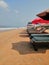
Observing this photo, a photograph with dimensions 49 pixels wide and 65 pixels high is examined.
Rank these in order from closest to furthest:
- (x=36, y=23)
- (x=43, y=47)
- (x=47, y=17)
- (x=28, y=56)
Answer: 1. (x=28, y=56)
2. (x=47, y=17)
3. (x=43, y=47)
4. (x=36, y=23)

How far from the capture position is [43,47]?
9359 millimetres

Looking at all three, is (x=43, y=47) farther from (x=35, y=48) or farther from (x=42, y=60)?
(x=42, y=60)

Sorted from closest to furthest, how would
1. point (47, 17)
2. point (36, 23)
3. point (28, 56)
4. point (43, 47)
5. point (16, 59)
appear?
point (16, 59) → point (28, 56) → point (47, 17) → point (43, 47) → point (36, 23)

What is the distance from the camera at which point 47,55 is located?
7.67 meters

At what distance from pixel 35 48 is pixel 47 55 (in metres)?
1.19

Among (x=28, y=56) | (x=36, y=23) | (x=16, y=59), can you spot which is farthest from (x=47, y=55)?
(x=36, y=23)

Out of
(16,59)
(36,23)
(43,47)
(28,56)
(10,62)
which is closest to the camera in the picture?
(10,62)

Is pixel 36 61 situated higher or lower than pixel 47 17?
lower

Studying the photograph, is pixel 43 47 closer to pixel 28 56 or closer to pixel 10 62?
pixel 28 56

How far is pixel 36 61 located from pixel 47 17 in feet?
8.36

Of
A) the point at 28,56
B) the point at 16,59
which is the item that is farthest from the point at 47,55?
the point at 16,59

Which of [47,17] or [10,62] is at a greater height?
[47,17]

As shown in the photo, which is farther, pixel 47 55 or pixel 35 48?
pixel 35 48

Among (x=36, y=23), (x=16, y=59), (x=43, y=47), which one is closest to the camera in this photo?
(x=16, y=59)
